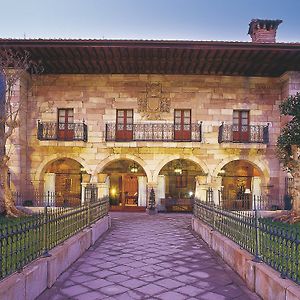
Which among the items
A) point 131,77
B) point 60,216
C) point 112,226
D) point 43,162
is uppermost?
point 131,77

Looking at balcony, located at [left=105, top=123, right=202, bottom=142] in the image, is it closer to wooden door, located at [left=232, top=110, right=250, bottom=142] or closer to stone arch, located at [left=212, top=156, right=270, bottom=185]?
stone arch, located at [left=212, top=156, right=270, bottom=185]

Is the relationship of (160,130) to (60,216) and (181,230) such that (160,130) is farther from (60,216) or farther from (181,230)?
(60,216)

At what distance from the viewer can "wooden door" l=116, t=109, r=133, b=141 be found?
17.4 m

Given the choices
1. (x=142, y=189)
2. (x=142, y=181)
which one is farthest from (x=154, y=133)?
(x=142, y=189)

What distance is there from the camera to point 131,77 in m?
17.5

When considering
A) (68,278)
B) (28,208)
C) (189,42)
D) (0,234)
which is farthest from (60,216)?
(189,42)

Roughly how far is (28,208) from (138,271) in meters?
10.0

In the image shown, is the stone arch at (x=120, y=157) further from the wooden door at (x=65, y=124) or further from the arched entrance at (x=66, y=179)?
the arched entrance at (x=66, y=179)

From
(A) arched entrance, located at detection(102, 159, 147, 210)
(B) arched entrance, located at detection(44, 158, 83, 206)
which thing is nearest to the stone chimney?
(A) arched entrance, located at detection(102, 159, 147, 210)

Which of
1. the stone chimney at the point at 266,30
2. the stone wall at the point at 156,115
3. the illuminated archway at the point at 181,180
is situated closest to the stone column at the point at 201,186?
the stone wall at the point at 156,115

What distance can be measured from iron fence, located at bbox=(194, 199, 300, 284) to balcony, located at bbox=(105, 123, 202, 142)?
28.5 feet

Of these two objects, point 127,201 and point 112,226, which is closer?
point 112,226

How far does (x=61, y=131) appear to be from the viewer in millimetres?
17469

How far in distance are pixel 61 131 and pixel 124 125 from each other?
A: 3.21 meters
